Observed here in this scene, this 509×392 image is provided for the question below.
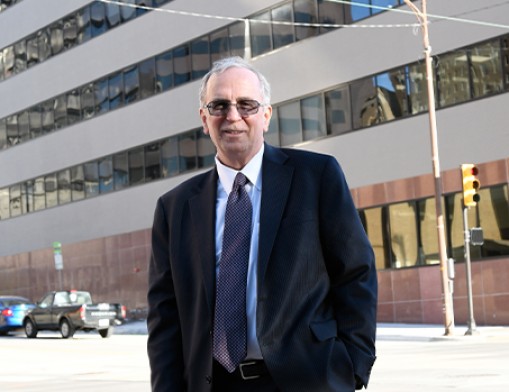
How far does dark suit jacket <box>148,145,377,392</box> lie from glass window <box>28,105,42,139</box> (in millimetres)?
45947

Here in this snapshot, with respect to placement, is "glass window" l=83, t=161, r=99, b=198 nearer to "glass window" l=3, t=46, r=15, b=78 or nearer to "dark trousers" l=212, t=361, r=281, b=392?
"glass window" l=3, t=46, r=15, b=78

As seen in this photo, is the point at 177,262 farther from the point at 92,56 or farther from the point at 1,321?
the point at 92,56

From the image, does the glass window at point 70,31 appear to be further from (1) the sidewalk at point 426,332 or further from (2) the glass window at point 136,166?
(1) the sidewalk at point 426,332

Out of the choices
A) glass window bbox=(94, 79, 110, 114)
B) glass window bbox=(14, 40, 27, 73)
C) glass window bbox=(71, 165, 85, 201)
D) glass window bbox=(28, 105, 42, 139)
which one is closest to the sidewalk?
glass window bbox=(94, 79, 110, 114)

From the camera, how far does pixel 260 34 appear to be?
36688 mm

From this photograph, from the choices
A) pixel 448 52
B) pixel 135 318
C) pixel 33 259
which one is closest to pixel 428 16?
pixel 448 52

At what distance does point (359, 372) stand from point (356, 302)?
25cm

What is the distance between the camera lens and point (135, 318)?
42750mm

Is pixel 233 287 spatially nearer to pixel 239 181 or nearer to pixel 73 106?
pixel 239 181

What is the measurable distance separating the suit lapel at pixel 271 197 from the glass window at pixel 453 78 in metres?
25.9

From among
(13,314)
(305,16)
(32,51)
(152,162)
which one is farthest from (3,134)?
(305,16)

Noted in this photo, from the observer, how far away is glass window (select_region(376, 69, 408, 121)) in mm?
31062

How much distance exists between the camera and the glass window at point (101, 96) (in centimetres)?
4456

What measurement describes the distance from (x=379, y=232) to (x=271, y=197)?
94.0 feet
